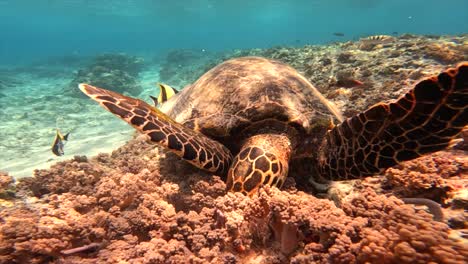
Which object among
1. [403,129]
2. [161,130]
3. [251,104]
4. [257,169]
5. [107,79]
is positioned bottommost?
[257,169]

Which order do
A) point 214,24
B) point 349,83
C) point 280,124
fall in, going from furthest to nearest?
1. point 214,24
2. point 349,83
3. point 280,124

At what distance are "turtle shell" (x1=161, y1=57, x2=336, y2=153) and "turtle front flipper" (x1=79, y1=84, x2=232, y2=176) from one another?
19.0 inches

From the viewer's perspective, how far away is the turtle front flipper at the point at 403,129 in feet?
5.06

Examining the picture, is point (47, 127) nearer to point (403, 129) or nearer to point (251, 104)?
point (251, 104)

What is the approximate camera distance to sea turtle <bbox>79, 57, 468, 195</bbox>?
1701 mm

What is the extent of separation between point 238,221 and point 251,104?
1.52 m

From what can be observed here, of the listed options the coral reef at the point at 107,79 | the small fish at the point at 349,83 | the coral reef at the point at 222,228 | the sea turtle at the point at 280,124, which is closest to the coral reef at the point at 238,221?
the coral reef at the point at 222,228

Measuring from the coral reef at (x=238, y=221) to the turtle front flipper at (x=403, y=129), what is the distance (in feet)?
0.85

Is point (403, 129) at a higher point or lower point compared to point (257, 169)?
higher

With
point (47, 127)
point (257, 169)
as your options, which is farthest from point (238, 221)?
point (47, 127)

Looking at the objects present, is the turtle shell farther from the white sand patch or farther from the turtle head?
the white sand patch

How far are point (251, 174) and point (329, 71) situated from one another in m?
6.06

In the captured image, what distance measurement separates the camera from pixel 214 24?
11838 cm

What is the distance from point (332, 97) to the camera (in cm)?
548
